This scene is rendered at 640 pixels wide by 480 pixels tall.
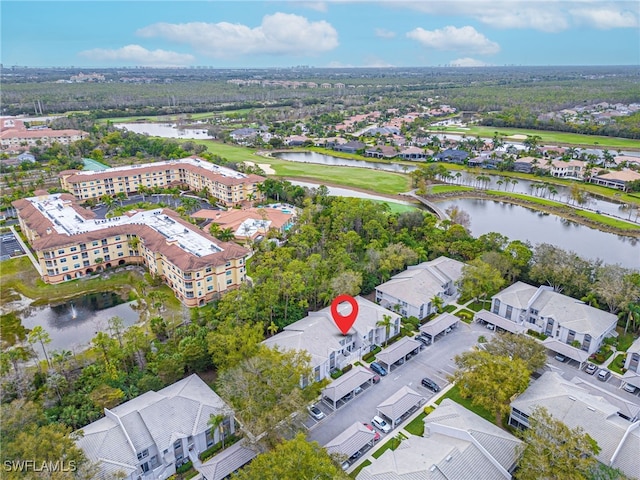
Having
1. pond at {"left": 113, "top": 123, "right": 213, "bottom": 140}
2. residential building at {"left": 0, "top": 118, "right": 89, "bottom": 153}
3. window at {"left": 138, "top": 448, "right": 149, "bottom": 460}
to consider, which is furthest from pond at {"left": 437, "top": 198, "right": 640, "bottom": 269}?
residential building at {"left": 0, "top": 118, "right": 89, "bottom": 153}

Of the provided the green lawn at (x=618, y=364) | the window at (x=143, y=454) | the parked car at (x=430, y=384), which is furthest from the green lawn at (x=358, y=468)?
the green lawn at (x=618, y=364)

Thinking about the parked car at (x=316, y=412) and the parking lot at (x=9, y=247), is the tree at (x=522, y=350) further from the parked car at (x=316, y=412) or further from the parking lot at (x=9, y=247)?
the parking lot at (x=9, y=247)

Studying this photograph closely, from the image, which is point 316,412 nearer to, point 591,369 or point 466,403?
point 466,403

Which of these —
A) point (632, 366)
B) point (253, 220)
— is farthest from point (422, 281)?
point (253, 220)

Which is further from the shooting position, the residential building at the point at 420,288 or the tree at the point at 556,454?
the residential building at the point at 420,288

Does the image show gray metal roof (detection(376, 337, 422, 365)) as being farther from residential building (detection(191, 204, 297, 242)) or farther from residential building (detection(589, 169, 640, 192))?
residential building (detection(589, 169, 640, 192))

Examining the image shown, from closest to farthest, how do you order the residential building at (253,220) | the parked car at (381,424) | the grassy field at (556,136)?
the parked car at (381,424), the residential building at (253,220), the grassy field at (556,136)

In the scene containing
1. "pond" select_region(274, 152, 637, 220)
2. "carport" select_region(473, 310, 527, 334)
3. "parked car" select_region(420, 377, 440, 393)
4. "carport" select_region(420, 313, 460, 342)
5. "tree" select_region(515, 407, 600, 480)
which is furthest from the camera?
"pond" select_region(274, 152, 637, 220)
